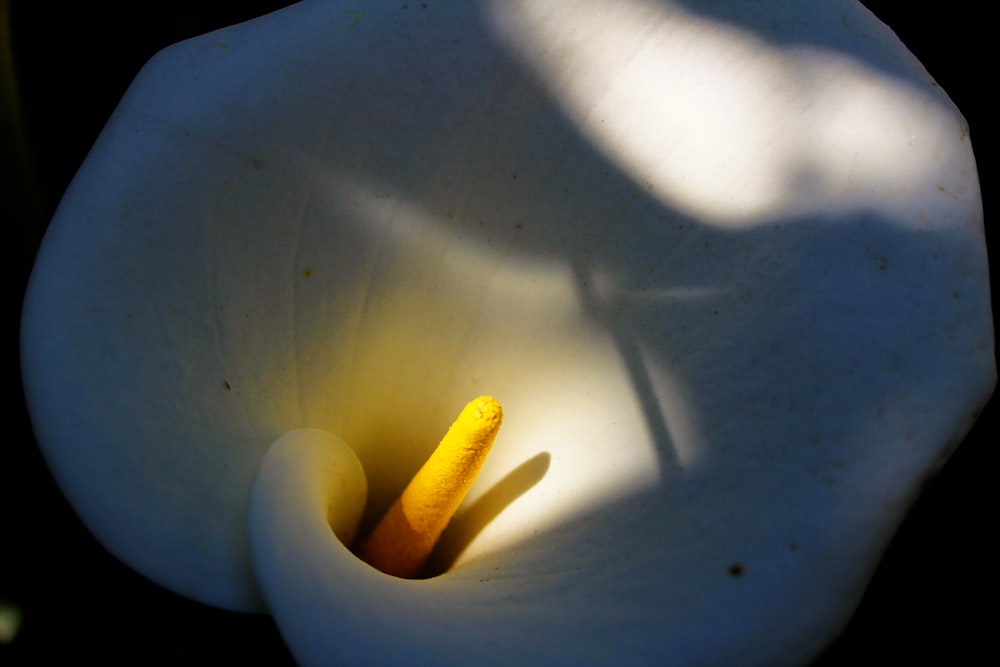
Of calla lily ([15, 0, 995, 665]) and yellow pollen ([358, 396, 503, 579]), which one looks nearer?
calla lily ([15, 0, 995, 665])

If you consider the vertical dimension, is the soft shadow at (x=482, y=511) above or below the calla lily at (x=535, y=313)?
below

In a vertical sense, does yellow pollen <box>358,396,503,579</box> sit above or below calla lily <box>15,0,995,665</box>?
below

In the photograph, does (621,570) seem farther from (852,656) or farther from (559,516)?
(852,656)

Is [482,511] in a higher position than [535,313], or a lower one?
lower

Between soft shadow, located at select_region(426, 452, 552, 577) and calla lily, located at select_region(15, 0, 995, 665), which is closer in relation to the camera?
calla lily, located at select_region(15, 0, 995, 665)

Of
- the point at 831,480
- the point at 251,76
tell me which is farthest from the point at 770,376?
the point at 251,76
